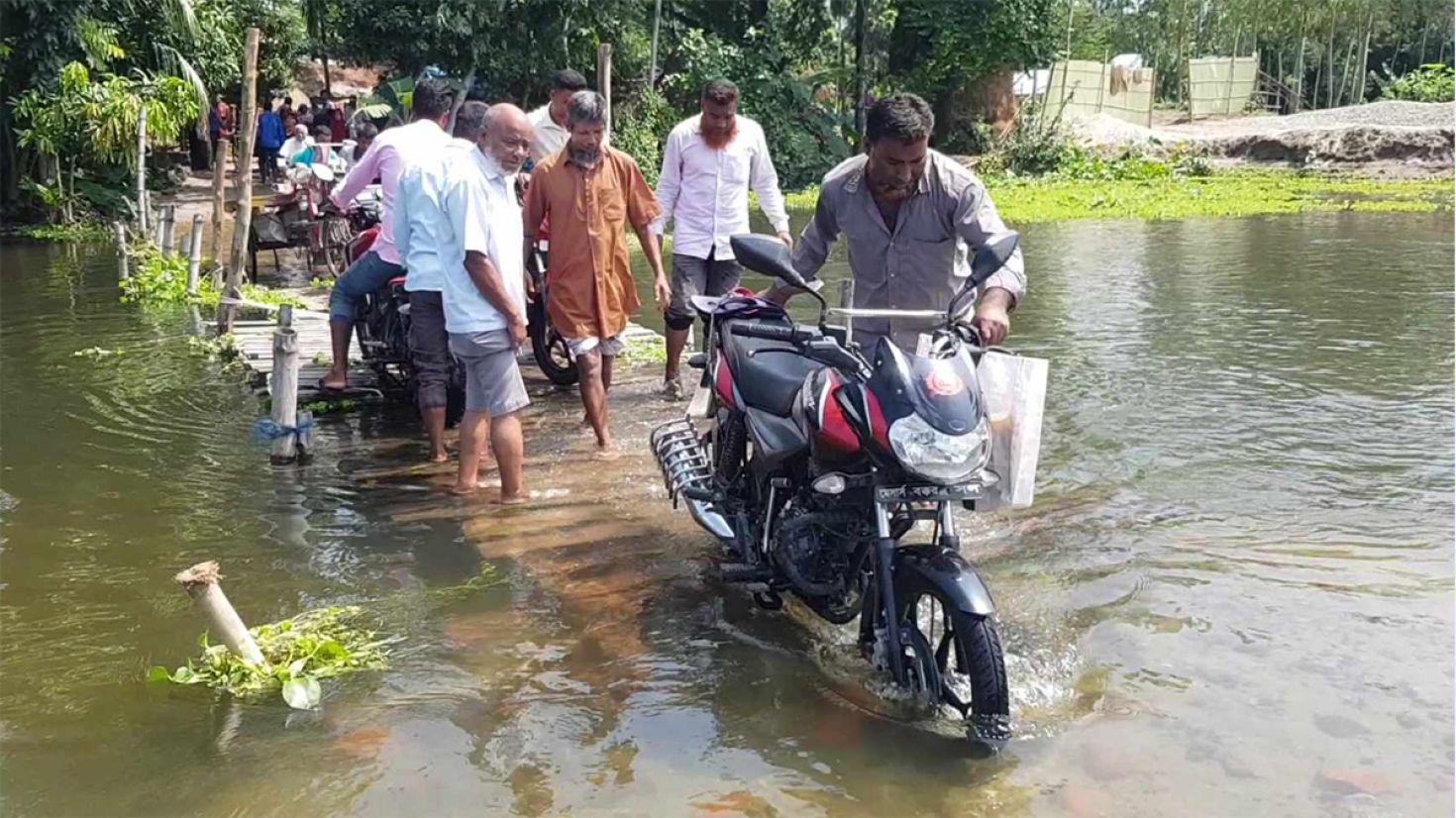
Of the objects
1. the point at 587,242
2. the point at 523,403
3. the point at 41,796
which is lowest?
the point at 41,796

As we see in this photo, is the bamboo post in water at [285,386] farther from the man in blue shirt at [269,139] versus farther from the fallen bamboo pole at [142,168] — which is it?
the man in blue shirt at [269,139]

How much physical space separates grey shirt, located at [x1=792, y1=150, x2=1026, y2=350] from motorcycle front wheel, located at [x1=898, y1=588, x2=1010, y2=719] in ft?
3.97

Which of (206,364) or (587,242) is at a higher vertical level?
(587,242)

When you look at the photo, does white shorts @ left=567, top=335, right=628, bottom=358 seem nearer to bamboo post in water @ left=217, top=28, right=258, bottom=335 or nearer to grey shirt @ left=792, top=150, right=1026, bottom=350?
grey shirt @ left=792, top=150, right=1026, bottom=350

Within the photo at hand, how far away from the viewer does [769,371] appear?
4301 millimetres

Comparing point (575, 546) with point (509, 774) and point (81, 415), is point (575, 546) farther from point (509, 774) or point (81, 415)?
point (81, 415)

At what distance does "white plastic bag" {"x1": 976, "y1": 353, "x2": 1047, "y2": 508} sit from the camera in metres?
3.76

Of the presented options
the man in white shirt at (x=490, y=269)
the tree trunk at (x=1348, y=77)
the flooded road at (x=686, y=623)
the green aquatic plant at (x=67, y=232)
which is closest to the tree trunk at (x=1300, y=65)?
the tree trunk at (x=1348, y=77)

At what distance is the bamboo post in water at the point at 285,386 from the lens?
20.9 feet

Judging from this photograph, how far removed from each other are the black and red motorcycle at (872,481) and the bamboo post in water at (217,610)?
1583mm

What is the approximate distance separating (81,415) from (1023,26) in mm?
24688

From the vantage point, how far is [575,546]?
543 centimetres

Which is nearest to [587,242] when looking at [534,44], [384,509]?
[384,509]

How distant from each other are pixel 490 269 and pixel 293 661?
2.08 meters
